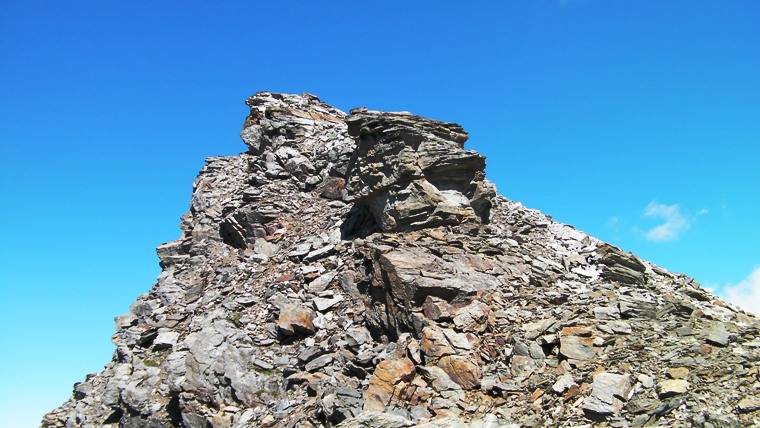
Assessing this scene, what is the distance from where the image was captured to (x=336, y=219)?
35062 mm

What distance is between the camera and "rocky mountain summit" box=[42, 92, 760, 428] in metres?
19.1

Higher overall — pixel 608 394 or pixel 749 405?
pixel 608 394

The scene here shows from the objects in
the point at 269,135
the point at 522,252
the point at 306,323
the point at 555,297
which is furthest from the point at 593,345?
the point at 269,135

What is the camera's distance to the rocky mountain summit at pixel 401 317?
19.1 m

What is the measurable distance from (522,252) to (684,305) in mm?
7782

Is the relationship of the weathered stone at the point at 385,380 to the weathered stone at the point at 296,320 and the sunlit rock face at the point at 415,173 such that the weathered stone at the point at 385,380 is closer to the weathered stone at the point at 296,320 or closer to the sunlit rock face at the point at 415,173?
the weathered stone at the point at 296,320

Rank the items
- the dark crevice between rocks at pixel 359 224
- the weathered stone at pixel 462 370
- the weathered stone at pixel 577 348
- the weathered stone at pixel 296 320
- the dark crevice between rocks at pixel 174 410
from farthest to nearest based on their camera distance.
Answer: the dark crevice between rocks at pixel 359 224 < the weathered stone at pixel 296 320 < the dark crevice between rocks at pixel 174 410 < the weathered stone at pixel 462 370 < the weathered stone at pixel 577 348

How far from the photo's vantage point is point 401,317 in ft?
80.3

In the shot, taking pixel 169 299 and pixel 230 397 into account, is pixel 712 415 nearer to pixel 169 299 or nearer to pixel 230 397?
pixel 230 397

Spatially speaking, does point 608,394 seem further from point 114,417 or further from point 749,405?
point 114,417

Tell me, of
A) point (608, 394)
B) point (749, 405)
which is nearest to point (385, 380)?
point (608, 394)

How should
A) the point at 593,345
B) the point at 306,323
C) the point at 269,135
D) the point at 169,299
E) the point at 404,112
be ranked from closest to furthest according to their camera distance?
the point at 593,345 → the point at 306,323 → the point at 404,112 → the point at 169,299 → the point at 269,135

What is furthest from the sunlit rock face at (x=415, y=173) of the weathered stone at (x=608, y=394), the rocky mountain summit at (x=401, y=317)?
the weathered stone at (x=608, y=394)

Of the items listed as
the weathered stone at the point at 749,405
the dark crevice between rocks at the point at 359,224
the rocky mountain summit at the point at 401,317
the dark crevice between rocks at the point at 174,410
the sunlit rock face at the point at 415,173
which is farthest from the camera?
the dark crevice between rocks at the point at 359,224
